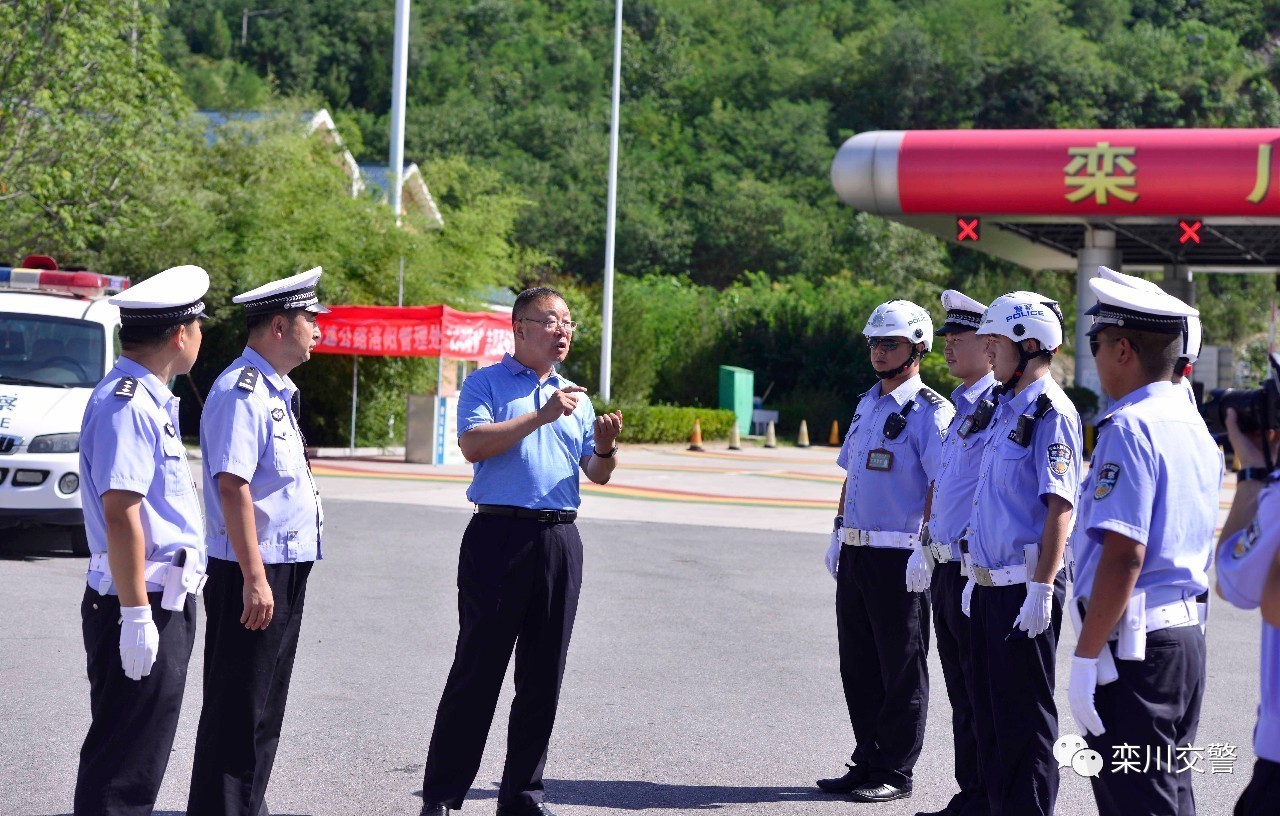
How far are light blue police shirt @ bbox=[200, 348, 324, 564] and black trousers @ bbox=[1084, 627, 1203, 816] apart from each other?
259 cm

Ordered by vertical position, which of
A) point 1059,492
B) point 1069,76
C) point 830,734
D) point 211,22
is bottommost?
point 830,734

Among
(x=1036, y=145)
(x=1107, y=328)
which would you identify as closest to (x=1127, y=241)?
(x=1036, y=145)

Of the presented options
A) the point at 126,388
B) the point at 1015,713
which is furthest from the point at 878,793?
the point at 126,388

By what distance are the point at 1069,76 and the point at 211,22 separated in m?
50.3

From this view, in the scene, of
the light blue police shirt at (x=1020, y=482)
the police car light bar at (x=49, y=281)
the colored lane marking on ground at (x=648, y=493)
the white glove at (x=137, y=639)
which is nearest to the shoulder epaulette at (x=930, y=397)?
the light blue police shirt at (x=1020, y=482)

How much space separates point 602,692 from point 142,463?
12.9 feet

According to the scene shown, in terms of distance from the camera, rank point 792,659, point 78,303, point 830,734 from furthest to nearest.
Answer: point 78,303, point 792,659, point 830,734

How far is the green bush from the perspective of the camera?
32844mm

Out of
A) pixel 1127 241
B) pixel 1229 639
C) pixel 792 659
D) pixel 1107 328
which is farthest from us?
pixel 1127 241

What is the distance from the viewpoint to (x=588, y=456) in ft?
18.9

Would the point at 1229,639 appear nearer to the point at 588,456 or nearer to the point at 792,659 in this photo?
the point at 792,659

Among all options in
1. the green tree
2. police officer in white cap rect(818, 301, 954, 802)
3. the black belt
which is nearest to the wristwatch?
the black belt

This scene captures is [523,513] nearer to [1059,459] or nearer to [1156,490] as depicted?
[1059,459]

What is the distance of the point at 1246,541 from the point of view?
10.5ft
